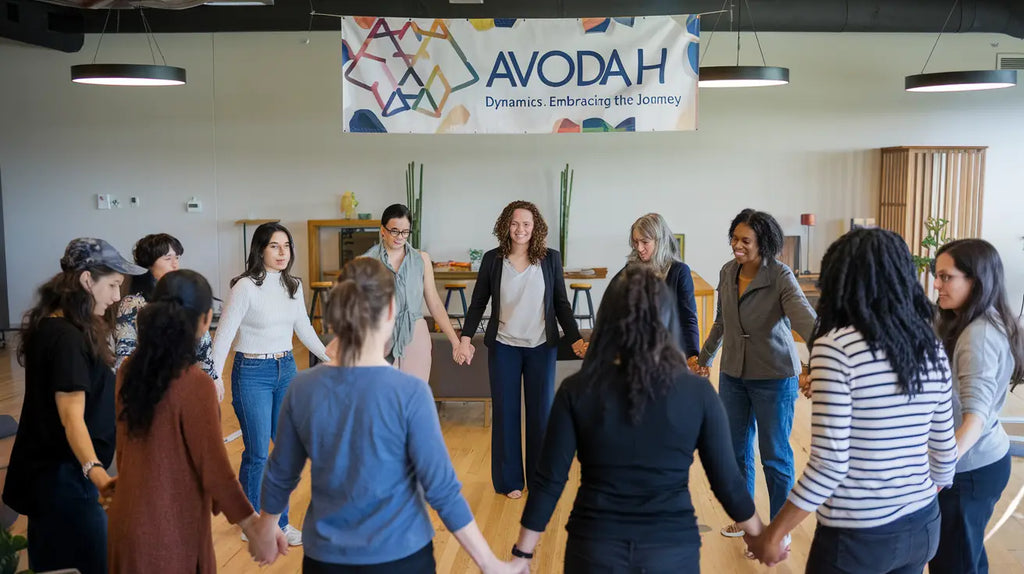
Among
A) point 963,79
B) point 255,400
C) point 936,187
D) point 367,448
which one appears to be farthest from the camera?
point 936,187

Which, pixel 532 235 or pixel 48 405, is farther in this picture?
pixel 532 235

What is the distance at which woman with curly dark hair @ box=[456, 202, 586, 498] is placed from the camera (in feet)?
14.8

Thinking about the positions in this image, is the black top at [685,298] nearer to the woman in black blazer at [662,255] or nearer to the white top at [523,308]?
the woman in black blazer at [662,255]

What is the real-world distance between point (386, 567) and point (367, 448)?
0.29 meters

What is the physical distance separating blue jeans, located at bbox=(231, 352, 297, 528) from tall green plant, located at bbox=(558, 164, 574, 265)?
6937mm

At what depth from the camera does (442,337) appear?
20.7 feet

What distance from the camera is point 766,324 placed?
371 centimetres

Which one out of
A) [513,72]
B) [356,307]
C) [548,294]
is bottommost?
[548,294]

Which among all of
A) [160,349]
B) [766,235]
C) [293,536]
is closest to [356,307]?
[160,349]

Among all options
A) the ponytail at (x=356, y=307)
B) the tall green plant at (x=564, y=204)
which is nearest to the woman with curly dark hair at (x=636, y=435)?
the ponytail at (x=356, y=307)

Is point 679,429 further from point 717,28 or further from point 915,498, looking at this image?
point 717,28

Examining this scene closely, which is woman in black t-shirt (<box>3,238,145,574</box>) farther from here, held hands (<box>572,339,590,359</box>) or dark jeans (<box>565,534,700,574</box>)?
held hands (<box>572,339,590,359</box>)

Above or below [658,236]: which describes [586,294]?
below

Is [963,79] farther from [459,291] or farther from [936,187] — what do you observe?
[459,291]
